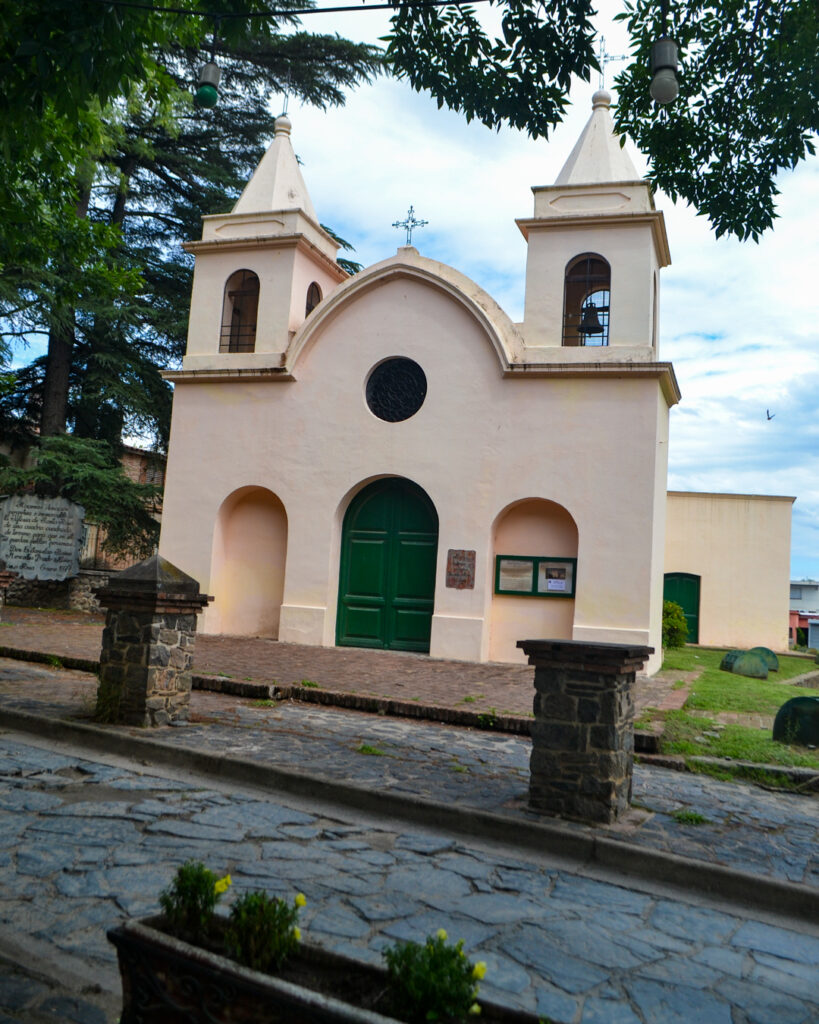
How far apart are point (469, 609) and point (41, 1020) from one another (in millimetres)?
12051

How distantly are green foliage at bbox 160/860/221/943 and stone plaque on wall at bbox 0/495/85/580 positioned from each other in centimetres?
1869

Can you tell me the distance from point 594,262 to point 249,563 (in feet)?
27.9

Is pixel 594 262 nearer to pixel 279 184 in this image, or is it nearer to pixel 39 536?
pixel 279 184

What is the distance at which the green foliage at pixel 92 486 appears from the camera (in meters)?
19.9

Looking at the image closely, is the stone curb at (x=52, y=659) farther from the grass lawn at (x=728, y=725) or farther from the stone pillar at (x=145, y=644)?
the grass lawn at (x=728, y=725)

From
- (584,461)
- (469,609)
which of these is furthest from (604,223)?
(469,609)

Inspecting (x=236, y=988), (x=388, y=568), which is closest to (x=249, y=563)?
(x=388, y=568)

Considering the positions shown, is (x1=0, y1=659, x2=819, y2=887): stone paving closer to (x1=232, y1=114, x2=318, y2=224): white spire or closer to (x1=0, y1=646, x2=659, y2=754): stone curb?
Result: (x1=0, y1=646, x2=659, y2=754): stone curb

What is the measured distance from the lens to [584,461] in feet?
47.8

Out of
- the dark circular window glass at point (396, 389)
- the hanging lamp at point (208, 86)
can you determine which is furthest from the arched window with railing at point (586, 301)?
the hanging lamp at point (208, 86)

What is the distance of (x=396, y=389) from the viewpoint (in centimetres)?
1602

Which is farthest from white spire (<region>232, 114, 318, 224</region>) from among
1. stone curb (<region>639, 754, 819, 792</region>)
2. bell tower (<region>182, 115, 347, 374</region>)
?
stone curb (<region>639, 754, 819, 792</region>)

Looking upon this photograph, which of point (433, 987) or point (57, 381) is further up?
point (57, 381)

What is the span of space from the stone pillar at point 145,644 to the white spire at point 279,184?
37.4ft
